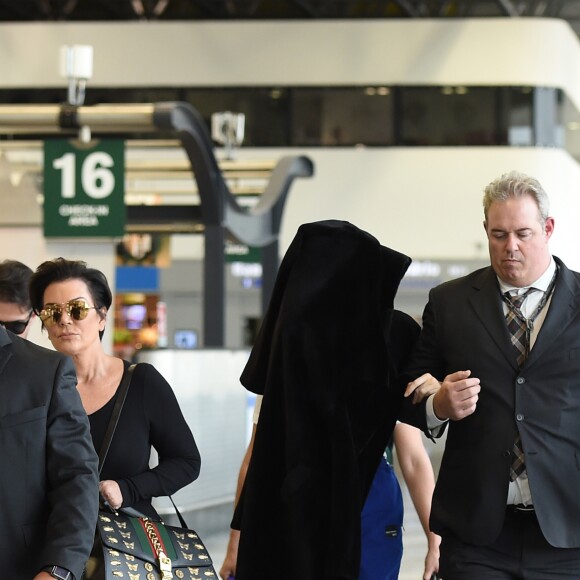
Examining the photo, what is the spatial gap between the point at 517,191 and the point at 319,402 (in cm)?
79

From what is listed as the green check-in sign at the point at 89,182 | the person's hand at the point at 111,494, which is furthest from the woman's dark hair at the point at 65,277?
the green check-in sign at the point at 89,182

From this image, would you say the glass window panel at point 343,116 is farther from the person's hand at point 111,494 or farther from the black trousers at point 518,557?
the black trousers at point 518,557

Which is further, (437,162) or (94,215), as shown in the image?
(437,162)

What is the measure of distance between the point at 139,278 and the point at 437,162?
22.6ft

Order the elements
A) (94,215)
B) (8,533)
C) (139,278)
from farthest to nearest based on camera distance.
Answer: (139,278) < (94,215) < (8,533)

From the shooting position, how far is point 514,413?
12.4 ft

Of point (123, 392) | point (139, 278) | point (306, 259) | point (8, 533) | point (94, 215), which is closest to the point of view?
point (8, 533)

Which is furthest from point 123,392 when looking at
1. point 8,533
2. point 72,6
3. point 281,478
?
point 72,6

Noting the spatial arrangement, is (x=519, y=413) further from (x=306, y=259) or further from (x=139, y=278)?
(x=139, y=278)

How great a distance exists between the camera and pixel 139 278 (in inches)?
1168

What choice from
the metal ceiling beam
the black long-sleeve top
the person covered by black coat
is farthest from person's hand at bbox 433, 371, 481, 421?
the metal ceiling beam

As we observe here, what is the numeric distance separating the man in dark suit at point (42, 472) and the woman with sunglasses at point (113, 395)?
78cm

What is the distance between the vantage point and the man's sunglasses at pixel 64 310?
4211 millimetres

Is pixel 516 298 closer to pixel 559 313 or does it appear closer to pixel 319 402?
pixel 559 313
